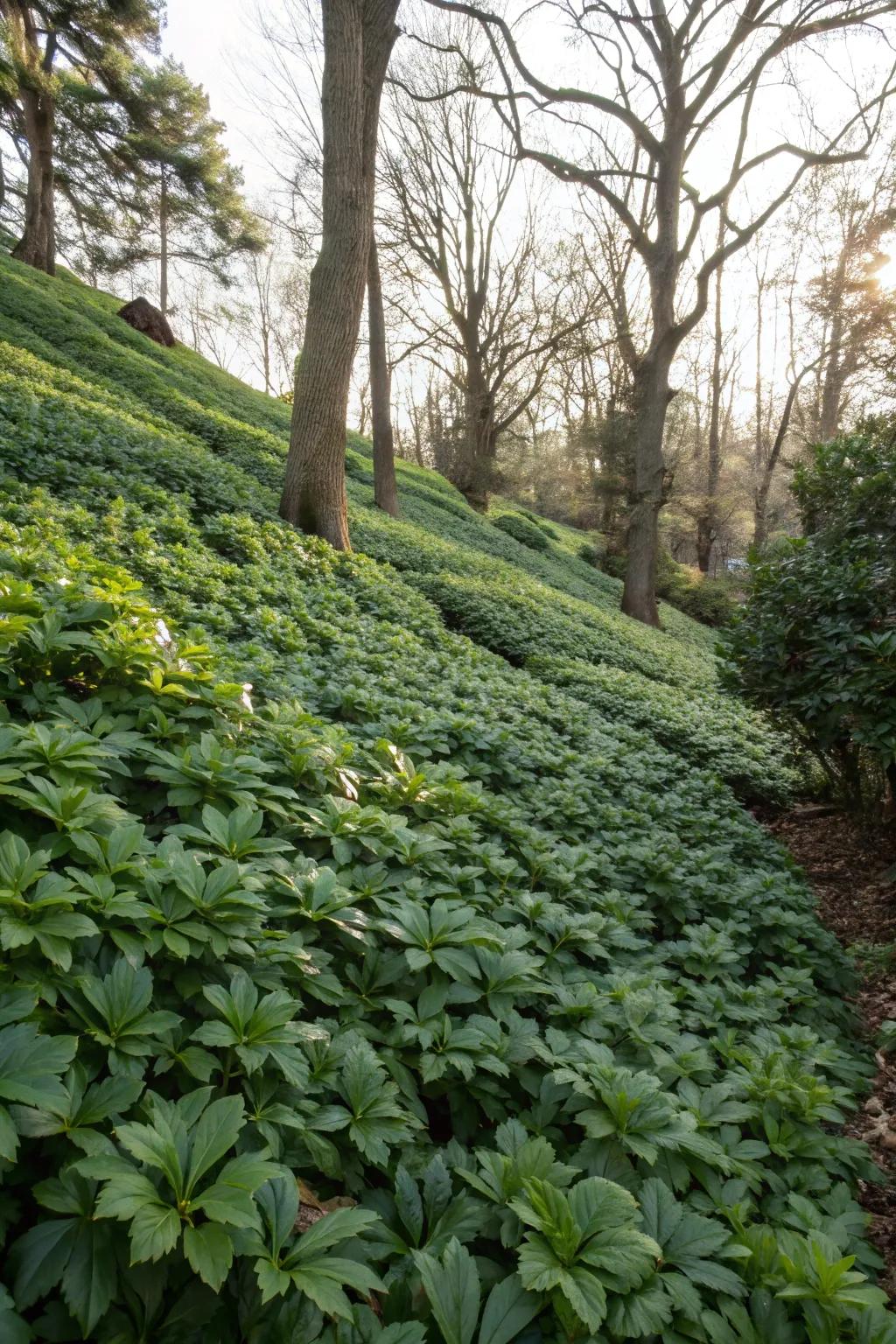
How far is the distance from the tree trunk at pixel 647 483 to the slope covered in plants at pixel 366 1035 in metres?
11.9

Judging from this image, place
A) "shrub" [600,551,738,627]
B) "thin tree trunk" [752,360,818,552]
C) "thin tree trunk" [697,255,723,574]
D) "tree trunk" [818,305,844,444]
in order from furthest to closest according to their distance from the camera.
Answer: "thin tree trunk" [697,255,723,574]
"shrub" [600,551,738,627]
"thin tree trunk" [752,360,818,552]
"tree trunk" [818,305,844,444]

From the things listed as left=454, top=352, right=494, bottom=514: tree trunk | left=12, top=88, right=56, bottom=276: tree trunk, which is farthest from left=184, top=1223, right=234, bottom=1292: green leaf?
left=454, top=352, right=494, bottom=514: tree trunk

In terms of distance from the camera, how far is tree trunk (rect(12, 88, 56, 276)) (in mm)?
18562

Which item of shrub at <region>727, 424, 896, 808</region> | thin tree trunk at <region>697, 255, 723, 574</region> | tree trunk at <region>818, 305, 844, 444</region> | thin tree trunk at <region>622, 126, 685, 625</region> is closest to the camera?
shrub at <region>727, 424, 896, 808</region>

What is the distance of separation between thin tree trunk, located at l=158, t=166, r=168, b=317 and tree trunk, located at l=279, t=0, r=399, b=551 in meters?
16.2

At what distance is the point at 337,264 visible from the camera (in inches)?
312

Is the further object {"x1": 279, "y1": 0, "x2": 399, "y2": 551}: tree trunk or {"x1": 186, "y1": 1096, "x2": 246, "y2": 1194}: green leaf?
{"x1": 279, "y1": 0, "x2": 399, "y2": 551}: tree trunk

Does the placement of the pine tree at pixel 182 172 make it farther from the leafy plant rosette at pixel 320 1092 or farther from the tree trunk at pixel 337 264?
the leafy plant rosette at pixel 320 1092

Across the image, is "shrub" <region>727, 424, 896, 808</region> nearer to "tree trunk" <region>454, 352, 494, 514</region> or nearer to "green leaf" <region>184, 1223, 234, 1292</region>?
"green leaf" <region>184, 1223, 234, 1292</region>

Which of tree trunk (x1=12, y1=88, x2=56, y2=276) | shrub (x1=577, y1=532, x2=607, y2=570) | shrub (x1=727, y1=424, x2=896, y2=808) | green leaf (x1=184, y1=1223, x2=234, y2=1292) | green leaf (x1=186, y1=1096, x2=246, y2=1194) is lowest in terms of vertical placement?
green leaf (x1=184, y1=1223, x2=234, y2=1292)

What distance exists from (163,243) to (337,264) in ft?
87.4

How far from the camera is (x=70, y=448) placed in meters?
6.70

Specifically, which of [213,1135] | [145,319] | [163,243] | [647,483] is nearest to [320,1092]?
[213,1135]

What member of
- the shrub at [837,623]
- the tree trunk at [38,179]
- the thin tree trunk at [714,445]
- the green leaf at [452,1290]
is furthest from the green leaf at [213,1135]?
the thin tree trunk at [714,445]
